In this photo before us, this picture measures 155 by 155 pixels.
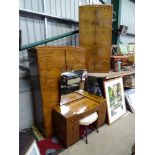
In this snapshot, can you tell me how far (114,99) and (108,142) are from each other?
944 millimetres

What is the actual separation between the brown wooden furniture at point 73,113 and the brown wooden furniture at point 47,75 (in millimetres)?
136

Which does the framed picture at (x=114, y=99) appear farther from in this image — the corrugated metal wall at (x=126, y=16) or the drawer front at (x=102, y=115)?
the corrugated metal wall at (x=126, y=16)

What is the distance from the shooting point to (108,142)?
231cm

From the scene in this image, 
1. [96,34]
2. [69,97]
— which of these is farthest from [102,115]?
[96,34]

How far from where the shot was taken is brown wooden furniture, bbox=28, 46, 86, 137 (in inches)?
84.0

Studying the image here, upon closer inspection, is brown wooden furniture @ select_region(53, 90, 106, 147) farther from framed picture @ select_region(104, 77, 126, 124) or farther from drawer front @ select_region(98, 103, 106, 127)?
framed picture @ select_region(104, 77, 126, 124)

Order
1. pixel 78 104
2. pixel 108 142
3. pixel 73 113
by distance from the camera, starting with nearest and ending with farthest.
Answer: pixel 73 113 → pixel 108 142 → pixel 78 104

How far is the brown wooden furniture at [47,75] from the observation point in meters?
2.13

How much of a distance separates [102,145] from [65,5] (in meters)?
2.76

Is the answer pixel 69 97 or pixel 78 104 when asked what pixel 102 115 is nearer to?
pixel 78 104

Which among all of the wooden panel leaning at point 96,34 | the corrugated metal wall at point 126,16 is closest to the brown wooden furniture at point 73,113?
the wooden panel leaning at point 96,34
